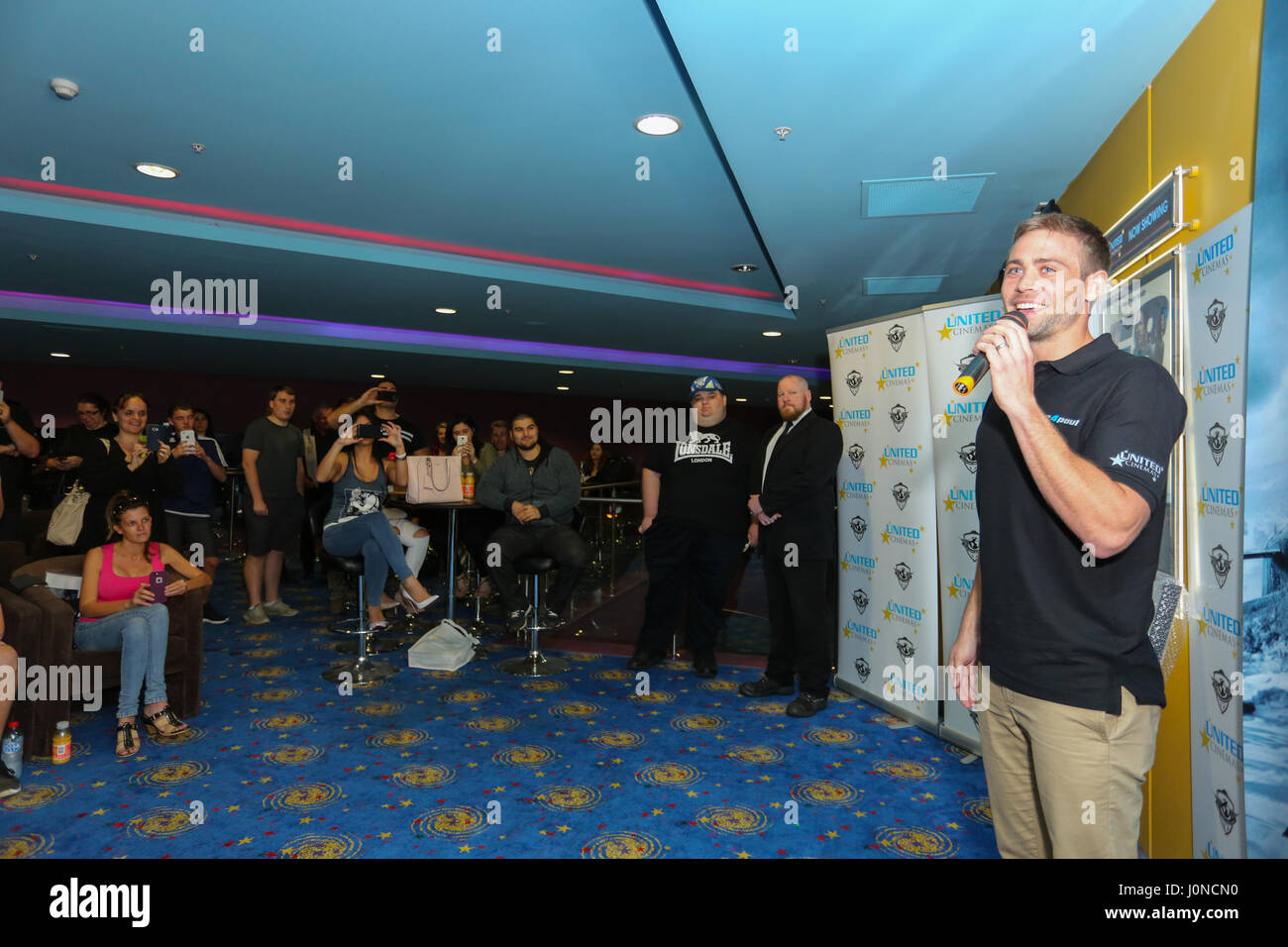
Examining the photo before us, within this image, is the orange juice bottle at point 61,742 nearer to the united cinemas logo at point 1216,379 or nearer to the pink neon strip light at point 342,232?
the pink neon strip light at point 342,232

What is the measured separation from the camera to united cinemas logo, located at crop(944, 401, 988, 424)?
10.7 feet

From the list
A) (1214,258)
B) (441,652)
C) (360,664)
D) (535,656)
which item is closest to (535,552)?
(535,656)

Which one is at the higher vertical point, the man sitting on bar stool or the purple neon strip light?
the purple neon strip light

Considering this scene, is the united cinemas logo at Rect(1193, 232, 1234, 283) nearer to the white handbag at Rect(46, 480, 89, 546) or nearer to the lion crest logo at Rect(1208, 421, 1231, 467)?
the lion crest logo at Rect(1208, 421, 1231, 467)

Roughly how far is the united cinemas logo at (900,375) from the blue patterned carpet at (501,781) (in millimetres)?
1654

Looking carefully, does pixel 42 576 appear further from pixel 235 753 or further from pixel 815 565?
pixel 815 565

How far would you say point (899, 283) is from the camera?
21.4ft

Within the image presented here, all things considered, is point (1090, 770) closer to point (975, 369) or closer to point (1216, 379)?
point (975, 369)

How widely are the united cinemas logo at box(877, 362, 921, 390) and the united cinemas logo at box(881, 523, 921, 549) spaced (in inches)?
26.9

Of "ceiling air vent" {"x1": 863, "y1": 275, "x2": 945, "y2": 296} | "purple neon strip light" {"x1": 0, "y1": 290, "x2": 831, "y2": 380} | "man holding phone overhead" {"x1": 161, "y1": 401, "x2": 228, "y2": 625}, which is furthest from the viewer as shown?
"purple neon strip light" {"x1": 0, "y1": 290, "x2": 831, "y2": 380}

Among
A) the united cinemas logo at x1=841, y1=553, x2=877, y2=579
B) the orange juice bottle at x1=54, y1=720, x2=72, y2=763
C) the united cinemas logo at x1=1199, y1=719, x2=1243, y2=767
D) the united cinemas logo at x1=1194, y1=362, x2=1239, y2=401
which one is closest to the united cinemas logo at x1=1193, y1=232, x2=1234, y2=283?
the united cinemas logo at x1=1194, y1=362, x2=1239, y2=401

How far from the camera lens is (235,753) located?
3.18 meters

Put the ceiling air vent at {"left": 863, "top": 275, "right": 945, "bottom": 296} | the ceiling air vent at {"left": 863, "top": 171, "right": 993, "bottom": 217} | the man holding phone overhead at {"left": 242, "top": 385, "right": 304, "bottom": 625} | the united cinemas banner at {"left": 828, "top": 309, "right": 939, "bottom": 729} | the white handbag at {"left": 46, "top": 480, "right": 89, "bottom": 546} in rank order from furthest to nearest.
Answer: the ceiling air vent at {"left": 863, "top": 275, "right": 945, "bottom": 296} → the man holding phone overhead at {"left": 242, "top": 385, "right": 304, "bottom": 625} → the white handbag at {"left": 46, "top": 480, "right": 89, "bottom": 546} → the ceiling air vent at {"left": 863, "top": 171, "right": 993, "bottom": 217} → the united cinemas banner at {"left": 828, "top": 309, "right": 939, "bottom": 729}

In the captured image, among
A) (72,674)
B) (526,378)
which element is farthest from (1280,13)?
(526,378)
